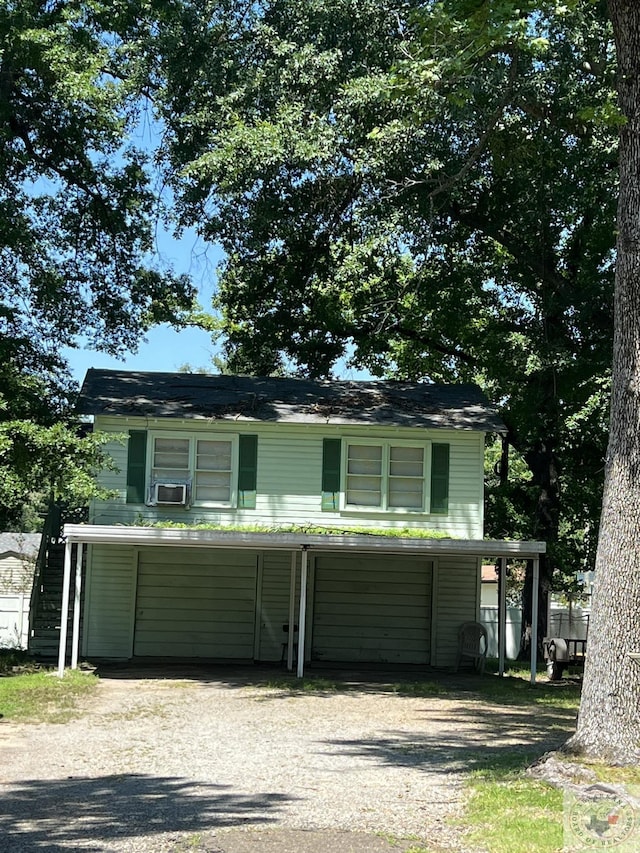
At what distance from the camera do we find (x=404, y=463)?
20.4 meters

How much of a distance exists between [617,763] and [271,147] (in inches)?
469

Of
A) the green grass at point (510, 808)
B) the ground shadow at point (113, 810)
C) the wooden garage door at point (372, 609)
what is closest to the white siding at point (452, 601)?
the wooden garage door at point (372, 609)

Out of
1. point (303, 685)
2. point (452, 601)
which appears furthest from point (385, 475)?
point (303, 685)

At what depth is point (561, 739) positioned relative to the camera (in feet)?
38.6

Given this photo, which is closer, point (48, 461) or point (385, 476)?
point (48, 461)

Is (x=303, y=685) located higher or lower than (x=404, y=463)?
lower

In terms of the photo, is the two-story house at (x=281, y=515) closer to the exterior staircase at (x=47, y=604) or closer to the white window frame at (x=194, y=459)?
the white window frame at (x=194, y=459)

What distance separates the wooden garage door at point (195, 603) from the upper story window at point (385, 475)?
279cm

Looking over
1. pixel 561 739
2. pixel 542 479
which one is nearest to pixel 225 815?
pixel 561 739

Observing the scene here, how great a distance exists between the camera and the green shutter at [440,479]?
20.2 m

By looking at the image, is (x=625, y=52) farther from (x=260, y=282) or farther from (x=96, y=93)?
(x=260, y=282)

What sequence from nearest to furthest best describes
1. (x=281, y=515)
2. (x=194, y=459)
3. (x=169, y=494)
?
(x=169, y=494) < (x=194, y=459) < (x=281, y=515)

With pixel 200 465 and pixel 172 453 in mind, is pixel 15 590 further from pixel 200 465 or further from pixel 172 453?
pixel 200 465

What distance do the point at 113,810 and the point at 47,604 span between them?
43.0 ft
